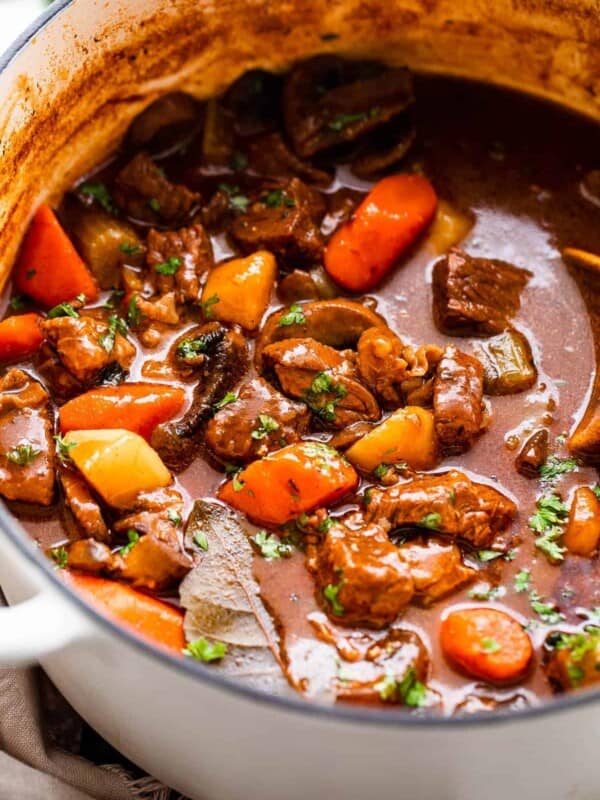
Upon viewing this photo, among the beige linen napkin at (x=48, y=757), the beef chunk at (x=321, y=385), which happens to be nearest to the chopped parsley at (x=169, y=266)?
the beef chunk at (x=321, y=385)

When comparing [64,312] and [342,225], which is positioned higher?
[64,312]

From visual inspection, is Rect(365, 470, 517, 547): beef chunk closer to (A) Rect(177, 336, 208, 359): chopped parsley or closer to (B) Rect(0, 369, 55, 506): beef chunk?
(A) Rect(177, 336, 208, 359): chopped parsley

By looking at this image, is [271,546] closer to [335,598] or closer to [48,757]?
[335,598]

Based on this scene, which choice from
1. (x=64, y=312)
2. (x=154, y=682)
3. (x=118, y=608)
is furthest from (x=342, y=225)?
(x=154, y=682)

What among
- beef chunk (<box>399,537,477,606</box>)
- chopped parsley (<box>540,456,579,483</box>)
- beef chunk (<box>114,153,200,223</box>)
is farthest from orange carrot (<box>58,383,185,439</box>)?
chopped parsley (<box>540,456,579,483</box>)

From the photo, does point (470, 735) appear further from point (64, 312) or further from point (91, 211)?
point (91, 211)
